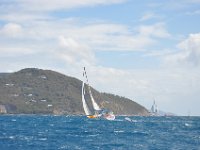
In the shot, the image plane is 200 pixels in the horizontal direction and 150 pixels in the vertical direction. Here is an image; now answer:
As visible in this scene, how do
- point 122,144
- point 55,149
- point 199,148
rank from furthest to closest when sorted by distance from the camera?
point 122,144, point 199,148, point 55,149

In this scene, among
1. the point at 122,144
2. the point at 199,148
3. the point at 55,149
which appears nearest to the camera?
the point at 55,149

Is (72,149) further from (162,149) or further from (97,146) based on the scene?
(162,149)

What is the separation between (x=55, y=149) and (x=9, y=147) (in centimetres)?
725

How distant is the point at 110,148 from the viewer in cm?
8050

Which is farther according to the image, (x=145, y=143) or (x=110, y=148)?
(x=145, y=143)

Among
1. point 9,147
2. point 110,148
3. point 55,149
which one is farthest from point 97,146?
point 9,147

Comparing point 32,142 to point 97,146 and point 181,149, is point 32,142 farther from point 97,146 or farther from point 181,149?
Answer: point 181,149

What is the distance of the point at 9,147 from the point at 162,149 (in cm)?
2308

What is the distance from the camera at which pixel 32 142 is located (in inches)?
3477

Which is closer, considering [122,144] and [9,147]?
[9,147]

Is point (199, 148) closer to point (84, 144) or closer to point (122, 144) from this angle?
point (122, 144)

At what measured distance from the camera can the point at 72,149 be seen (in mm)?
77312

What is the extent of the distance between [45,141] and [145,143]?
1729cm

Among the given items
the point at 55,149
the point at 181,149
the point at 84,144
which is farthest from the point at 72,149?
the point at 181,149
